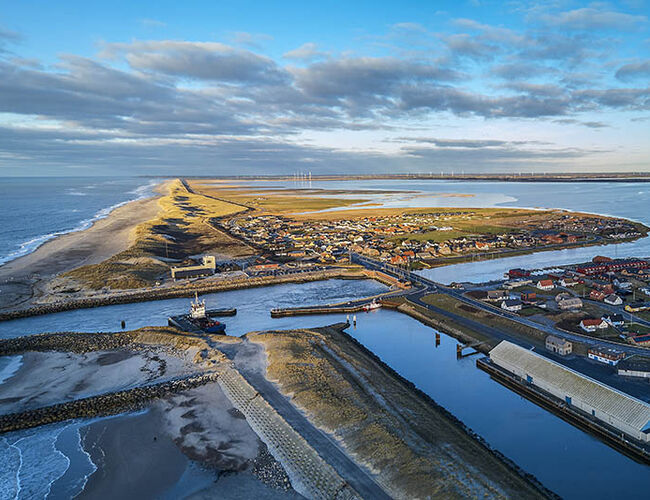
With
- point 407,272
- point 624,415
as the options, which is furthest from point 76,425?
point 407,272

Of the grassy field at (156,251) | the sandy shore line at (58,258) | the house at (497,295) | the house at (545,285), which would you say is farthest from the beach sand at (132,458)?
the house at (545,285)

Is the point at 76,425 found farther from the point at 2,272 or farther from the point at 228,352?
the point at 2,272

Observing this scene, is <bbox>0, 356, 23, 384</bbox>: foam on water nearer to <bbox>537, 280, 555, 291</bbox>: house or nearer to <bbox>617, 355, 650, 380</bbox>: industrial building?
<bbox>617, 355, 650, 380</bbox>: industrial building

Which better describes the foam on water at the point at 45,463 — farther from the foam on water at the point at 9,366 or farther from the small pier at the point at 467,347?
the small pier at the point at 467,347

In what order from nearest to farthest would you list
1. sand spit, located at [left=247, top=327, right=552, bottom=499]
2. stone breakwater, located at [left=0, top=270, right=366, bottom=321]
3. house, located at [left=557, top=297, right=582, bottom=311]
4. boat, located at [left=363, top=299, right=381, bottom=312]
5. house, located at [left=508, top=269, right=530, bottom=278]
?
sand spit, located at [left=247, top=327, right=552, bottom=499] < house, located at [left=557, top=297, right=582, bottom=311] < stone breakwater, located at [left=0, top=270, right=366, bottom=321] < boat, located at [left=363, top=299, right=381, bottom=312] < house, located at [left=508, top=269, right=530, bottom=278]

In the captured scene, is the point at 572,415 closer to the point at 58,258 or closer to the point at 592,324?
the point at 592,324

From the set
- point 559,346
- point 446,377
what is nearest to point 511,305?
point 559,346

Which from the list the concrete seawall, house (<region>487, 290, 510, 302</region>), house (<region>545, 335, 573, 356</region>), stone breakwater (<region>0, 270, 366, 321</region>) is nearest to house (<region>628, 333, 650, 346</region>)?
house (<region>545, 335, 573, 356</region>)
